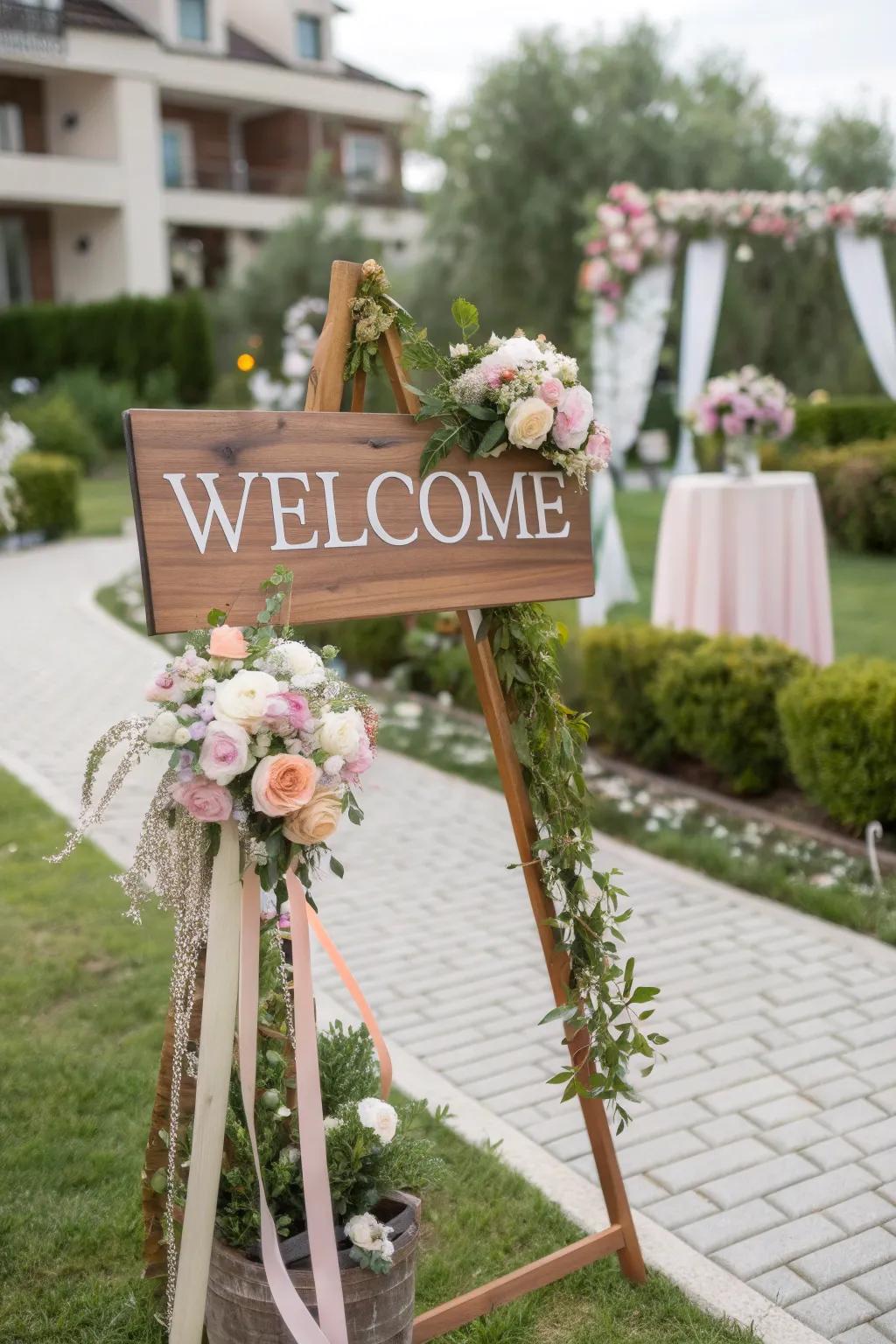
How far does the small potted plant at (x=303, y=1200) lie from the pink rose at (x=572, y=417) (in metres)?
1.09

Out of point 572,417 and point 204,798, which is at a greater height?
point 572,417

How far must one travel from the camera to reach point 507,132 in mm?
19688

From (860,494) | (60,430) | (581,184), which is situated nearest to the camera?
(860,494)

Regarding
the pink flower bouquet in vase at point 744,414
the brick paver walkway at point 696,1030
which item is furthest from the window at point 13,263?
the brick paver walkway at point 696,1030

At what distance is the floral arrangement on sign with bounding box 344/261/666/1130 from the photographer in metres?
2.44

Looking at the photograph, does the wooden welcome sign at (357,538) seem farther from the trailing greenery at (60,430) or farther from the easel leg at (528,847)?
the trailing greenery at (60,430)

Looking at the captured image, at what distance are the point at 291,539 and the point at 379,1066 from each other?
1154 millimetres

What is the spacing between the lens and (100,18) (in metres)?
24.9

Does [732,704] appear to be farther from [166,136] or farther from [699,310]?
[166,136]

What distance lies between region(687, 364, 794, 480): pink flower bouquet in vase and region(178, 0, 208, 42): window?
22544mm

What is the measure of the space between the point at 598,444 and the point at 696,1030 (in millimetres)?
2110

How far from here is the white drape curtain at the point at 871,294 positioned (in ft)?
38.6

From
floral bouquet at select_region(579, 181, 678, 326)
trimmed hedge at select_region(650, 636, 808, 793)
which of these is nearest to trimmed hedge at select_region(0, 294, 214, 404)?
floral bouquet at select_region(579, 181, 678, 326)

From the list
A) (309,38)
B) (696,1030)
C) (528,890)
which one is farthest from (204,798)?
(309,38)
